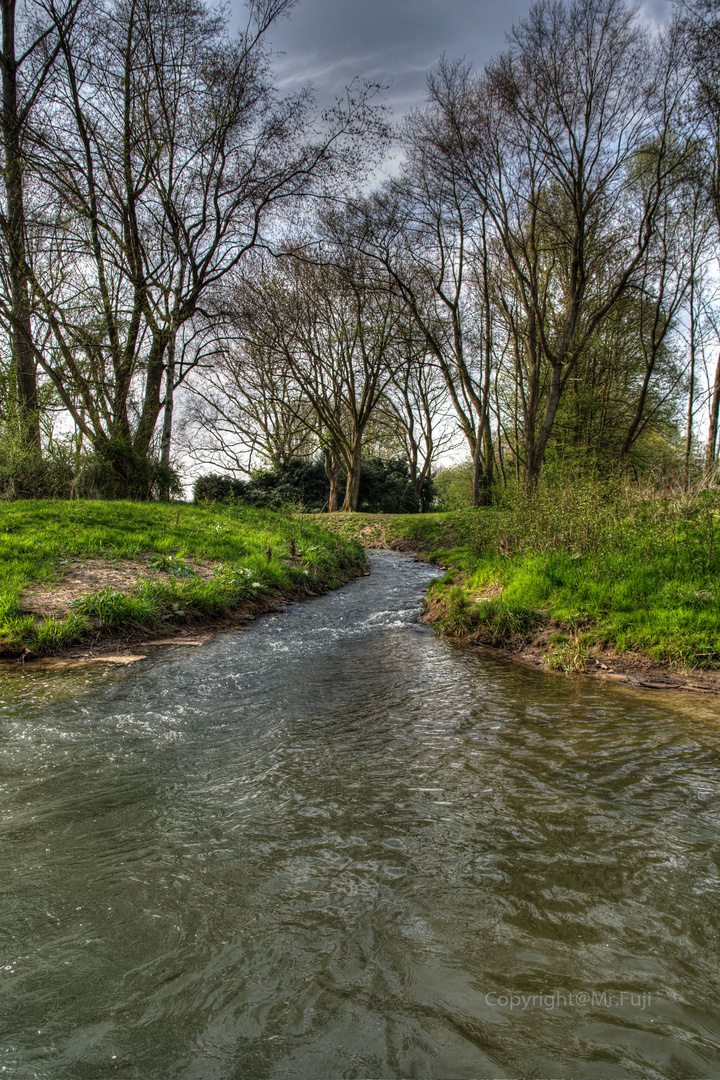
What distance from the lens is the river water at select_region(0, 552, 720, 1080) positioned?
134 centimetres

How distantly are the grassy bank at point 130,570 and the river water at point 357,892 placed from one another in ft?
6.52

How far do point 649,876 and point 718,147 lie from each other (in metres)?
17.6

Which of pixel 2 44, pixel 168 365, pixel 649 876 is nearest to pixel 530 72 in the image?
pixel 168 365

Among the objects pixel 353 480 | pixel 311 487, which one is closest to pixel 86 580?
pixel 353 480

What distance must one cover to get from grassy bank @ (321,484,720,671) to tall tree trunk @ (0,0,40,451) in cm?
1043

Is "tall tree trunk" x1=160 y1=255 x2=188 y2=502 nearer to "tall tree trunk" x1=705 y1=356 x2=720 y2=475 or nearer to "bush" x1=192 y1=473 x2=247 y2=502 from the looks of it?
"bush" x1=192 y1=473 x2=247 y2=502

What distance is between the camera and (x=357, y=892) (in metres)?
1.91

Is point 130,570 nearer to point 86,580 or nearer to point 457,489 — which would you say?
point 86,580

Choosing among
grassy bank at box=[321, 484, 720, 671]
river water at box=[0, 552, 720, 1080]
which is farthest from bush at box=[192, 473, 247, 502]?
river water at box=[0, 552, 720, 1080]

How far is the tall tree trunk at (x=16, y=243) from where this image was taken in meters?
11.1

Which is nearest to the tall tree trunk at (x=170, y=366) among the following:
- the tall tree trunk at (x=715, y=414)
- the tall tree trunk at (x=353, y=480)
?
the tall tree trunk at (x=353, y=480)

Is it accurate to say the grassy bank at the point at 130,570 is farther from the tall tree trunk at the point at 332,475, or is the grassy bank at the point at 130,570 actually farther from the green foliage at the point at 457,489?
the green foliage at the point at 457,489

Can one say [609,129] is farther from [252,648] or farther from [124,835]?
[124,835]

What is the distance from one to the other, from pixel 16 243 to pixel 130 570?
9639 mm
